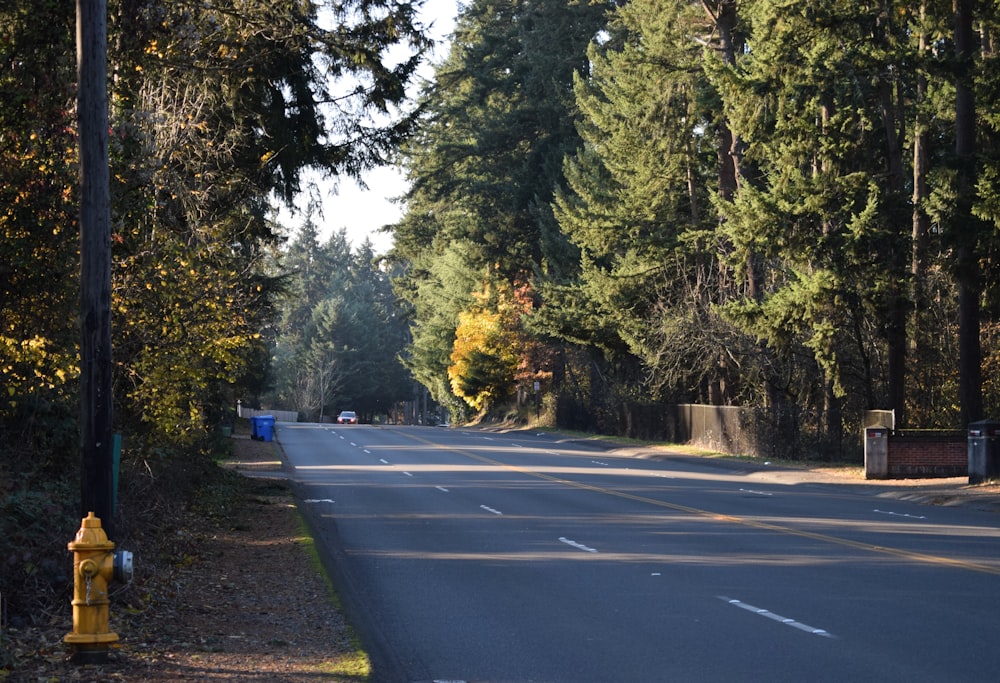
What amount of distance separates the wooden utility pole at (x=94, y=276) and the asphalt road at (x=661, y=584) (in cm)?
272

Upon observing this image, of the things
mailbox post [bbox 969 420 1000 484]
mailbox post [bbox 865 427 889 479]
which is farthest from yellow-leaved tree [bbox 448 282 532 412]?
mailbox post [bbox 969 420 1000 484]

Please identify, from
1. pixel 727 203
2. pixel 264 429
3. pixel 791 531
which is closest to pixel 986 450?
pixel 727 203

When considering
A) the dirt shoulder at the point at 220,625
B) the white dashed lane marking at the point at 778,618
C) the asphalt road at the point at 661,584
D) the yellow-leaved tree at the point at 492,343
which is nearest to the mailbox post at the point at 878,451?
the asphalt road at the point at 661,584

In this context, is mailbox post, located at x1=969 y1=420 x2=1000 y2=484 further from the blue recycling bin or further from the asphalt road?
the blue recycling bin

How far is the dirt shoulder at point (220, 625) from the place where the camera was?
8.50 meters

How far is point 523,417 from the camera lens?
255ft

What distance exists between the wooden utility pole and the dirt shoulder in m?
1.09

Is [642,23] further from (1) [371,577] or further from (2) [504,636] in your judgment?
(2) [504,636]

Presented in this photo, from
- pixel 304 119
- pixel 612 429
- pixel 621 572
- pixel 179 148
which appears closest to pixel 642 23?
pixel 612 429

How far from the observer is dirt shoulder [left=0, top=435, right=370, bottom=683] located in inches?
335

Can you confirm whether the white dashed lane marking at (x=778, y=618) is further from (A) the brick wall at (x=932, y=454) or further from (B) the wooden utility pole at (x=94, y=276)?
(A) the brick wall at (x=932, y=454)

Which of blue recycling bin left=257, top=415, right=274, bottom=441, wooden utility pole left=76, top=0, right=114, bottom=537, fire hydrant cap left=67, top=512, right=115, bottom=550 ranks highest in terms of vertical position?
wooden utility pole left=76, top=0, right=114, bottom=537

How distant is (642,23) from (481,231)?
74.8 ft

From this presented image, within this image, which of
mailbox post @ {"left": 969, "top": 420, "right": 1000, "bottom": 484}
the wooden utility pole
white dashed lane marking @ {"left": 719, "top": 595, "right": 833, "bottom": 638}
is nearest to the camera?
white dashed lane marking @ {"left": 719, "top": 595, "right": 833, "bottom": 638}
